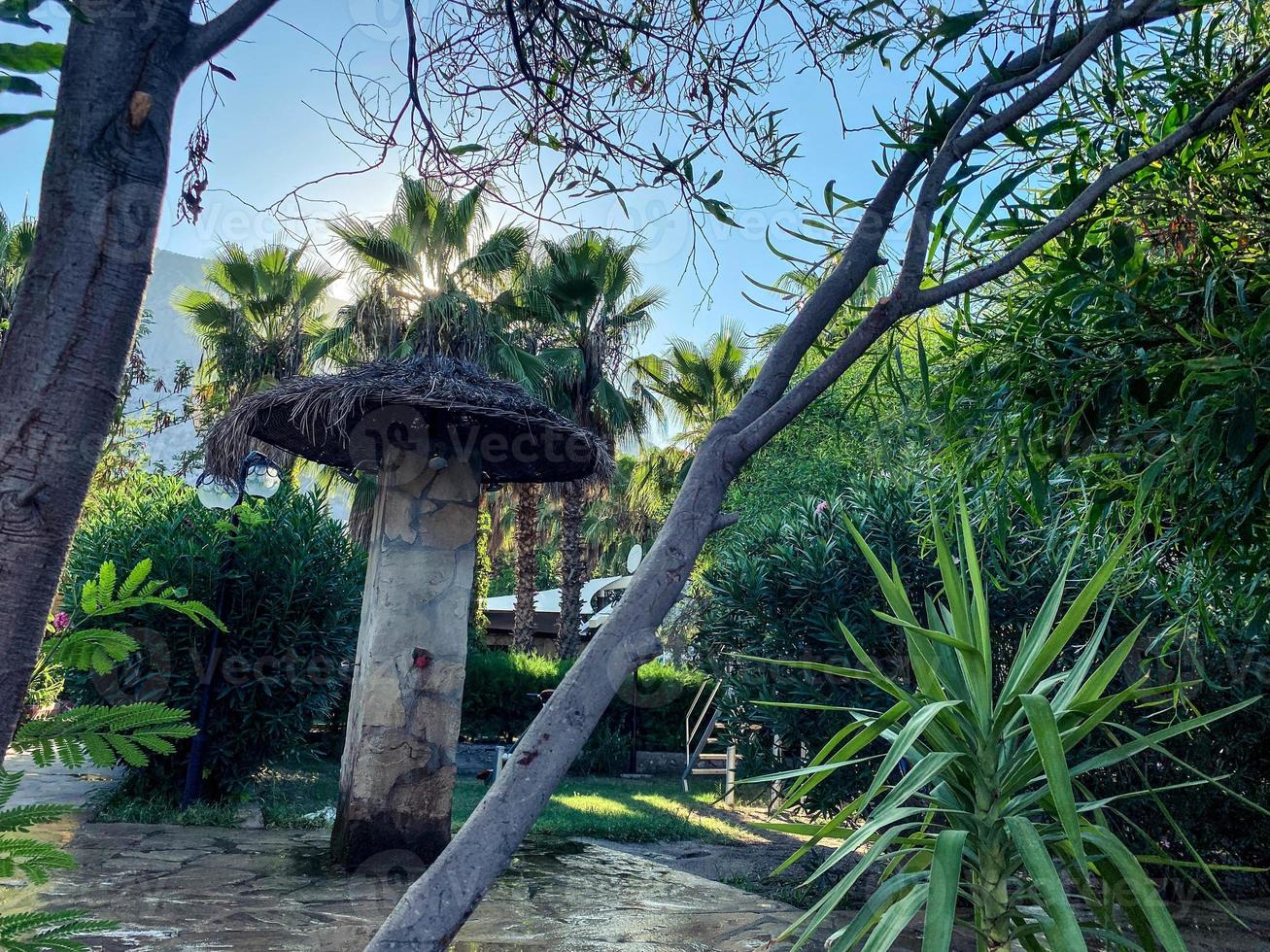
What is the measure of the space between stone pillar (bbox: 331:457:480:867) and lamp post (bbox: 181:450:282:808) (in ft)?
5.48

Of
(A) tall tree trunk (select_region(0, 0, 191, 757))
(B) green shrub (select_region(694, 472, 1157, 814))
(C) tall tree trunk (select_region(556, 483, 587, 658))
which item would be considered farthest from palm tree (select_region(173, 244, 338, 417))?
(A) tall tree trunk (select_region(0, 0, 191, 757))

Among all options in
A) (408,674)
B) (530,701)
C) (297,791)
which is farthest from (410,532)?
(530,701)

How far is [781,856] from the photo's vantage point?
7.09 metres

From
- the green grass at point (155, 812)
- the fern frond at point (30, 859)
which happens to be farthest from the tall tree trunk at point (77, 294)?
the green grass at point (155, 812)

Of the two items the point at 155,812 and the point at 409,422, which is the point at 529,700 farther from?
the point at 409,422

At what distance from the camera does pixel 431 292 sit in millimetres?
12016

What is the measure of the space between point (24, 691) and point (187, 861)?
217 inches

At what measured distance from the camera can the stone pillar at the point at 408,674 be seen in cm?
574

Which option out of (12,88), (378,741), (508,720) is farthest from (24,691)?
(508,720)

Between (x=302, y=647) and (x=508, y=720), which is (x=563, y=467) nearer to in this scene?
(x=302, y=647)

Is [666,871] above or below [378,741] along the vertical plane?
below

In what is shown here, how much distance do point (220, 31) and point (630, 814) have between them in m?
8.59

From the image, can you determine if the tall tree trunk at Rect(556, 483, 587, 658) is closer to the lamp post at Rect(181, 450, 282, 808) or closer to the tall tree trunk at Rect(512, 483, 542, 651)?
the tall tree trunk at Rect(512, 483, 542, 651)

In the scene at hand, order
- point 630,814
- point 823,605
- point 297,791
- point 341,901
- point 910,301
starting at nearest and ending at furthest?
point 910,301 → point 341,901 → point 823,605 → point 630,814 → point 297,791
